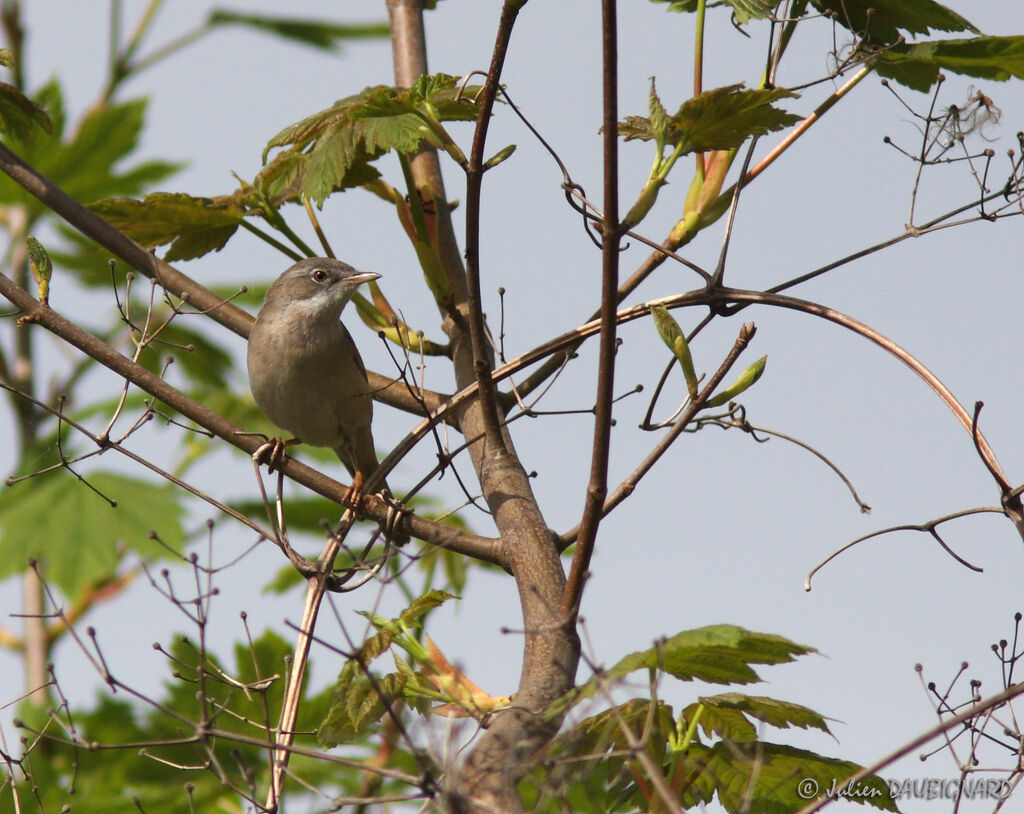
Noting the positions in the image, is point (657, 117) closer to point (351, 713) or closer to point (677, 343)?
point (677, 343)

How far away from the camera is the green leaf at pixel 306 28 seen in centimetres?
826

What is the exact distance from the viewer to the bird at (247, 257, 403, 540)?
5688mm

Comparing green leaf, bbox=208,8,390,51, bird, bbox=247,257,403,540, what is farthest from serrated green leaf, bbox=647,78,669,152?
green leaf, bbox=208,8,390,51

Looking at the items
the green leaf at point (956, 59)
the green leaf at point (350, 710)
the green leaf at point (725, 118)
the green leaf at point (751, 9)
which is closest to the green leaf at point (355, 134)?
the green leaf at point (725, 118)

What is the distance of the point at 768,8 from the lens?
274cm

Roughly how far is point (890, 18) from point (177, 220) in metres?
2.14

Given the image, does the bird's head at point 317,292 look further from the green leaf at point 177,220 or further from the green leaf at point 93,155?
the green leaf at point 93,155

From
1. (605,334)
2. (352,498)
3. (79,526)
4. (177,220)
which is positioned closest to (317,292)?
(79,526)

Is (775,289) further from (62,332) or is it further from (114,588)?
(114,588)

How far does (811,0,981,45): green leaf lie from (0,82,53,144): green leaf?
2187 mm

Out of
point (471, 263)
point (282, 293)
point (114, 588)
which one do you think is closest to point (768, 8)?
point (471, 263)

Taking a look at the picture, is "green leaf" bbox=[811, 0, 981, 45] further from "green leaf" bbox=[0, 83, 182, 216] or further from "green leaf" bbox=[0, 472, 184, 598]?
"green leaf" bbox=[0, 83, 182, 216]

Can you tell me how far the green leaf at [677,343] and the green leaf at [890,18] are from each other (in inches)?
41.6

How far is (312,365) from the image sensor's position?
5.70 metres
